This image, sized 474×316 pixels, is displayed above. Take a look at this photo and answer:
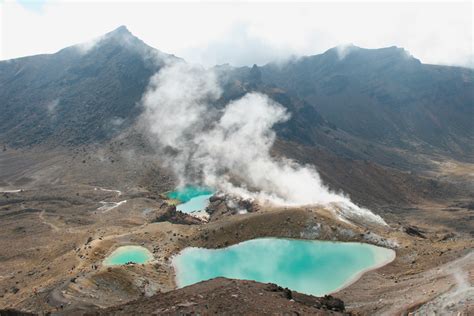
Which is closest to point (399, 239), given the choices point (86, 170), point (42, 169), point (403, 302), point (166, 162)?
point (403, 302)

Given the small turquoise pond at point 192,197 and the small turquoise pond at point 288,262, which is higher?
the small turquoise pond at point 192,197

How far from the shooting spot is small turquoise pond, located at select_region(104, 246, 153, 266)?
2838 inches

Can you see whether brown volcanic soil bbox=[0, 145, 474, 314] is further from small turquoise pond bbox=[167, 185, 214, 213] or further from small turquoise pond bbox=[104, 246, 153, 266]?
small turquoise pond bbox=[167, 185, 214, 213]

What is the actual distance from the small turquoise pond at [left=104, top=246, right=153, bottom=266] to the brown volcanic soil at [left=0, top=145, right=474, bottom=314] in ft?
5.17

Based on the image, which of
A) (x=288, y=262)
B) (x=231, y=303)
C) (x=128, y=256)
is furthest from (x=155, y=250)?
(x=231, y=303)

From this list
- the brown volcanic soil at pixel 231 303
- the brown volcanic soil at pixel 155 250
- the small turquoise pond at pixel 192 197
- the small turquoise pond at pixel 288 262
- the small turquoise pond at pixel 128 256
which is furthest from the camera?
the small turquoise pond at pixel 192 197

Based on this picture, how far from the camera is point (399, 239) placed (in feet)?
254

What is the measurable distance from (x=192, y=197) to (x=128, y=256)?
291 feet

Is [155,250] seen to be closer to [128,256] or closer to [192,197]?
[128,256]

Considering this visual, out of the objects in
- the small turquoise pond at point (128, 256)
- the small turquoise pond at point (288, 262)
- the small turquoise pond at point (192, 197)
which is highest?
the small turquoise pond at point (192, 197)

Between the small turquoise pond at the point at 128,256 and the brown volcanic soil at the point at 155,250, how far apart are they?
158 cm

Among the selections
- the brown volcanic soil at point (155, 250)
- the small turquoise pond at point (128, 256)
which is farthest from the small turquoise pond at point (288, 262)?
the small turquoise pond at point (128, 256)

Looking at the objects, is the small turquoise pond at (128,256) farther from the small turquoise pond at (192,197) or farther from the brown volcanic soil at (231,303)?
the small turquoise pond at (192,197)

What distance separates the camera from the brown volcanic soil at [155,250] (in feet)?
146
